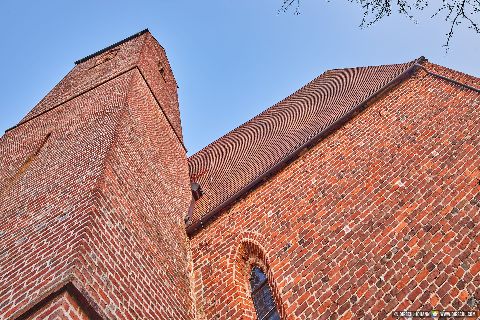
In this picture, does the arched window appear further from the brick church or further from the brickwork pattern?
the brickwork pattern

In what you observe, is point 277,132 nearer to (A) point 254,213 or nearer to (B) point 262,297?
(A) point 254,213

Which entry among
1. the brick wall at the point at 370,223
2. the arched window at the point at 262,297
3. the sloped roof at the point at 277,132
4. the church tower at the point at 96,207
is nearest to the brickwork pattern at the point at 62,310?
the church tower at the point at 96,207

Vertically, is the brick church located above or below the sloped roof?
below

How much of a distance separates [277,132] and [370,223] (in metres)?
5.24

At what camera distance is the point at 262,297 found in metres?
5.91

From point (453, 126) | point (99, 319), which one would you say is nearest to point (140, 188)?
point (99, 319)

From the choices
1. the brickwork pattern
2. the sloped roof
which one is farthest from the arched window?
the brickwork pattern

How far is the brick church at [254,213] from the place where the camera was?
424cm

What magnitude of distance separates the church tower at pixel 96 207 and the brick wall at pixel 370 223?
37.0 inches

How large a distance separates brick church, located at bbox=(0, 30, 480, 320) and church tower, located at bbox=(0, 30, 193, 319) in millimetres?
25

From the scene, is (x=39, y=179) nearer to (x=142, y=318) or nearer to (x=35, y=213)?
(x=35, y=213)

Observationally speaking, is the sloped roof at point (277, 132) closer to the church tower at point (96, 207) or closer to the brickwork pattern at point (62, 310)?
the church tower at point (96, 207)

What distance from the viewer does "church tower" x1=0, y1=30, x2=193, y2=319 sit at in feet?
12.8

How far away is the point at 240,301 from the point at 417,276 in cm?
246
